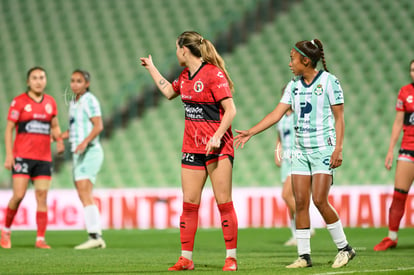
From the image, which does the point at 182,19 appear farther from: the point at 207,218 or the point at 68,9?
the point at 207,218

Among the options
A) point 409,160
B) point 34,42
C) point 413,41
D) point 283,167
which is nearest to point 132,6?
point 34,42

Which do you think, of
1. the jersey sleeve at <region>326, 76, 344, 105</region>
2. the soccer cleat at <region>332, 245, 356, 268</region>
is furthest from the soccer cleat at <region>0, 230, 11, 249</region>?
the jersey sleeve at <region>326, 76, 344, 105</region>

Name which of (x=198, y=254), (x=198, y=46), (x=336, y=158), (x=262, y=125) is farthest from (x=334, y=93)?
(x=198, y=254)

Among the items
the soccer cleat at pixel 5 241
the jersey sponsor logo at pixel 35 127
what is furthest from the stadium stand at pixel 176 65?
the jersey sponsor logo at pixel 35 127

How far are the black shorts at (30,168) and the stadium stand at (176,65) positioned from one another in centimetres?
604

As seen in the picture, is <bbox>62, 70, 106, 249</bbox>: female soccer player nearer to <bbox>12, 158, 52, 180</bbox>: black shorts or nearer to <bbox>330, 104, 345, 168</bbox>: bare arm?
<bbox>12, 158, 52, 180</bbox>: black shorts

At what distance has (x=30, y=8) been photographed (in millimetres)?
20766

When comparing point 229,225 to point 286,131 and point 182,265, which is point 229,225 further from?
point 286,131

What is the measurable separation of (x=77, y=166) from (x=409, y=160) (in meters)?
4.11

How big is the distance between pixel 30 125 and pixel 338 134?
4489 mm

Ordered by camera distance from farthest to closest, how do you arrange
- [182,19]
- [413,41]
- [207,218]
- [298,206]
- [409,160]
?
[182,19]
[413,41]
[207,218]
[409,160]
[298,206]

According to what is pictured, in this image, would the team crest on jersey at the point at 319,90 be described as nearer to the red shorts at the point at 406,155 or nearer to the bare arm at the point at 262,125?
the bare arm at the point at 262,125

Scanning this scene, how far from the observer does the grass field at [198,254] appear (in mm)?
6559

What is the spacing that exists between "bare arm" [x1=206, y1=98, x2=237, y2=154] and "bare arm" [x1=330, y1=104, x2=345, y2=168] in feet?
3.08
